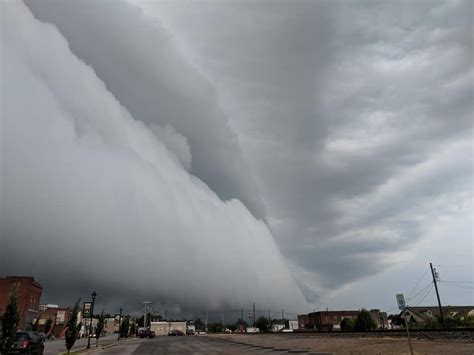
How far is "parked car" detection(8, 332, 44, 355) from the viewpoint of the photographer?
23922 millimetres

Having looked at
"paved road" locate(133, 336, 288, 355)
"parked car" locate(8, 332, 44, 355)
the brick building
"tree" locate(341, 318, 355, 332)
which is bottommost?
"paved road" locate(133, 336, 288, 355)

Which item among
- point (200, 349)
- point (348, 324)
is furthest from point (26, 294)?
point (348, 324)

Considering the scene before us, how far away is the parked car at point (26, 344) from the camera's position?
78.5ft

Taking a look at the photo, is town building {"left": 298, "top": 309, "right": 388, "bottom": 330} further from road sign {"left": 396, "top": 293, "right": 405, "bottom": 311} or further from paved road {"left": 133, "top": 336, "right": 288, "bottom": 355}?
road sign {"left": 396, "top": 293, "right": 405, "bottom": 311}

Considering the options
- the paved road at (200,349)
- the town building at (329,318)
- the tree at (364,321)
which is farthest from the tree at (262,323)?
the paved road at (200,349)

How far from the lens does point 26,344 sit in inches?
957

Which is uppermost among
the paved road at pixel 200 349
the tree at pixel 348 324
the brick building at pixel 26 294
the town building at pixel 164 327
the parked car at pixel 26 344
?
the brick building at pixel 26 294

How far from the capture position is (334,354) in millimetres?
27141

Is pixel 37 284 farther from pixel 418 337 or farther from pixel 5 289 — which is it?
pixel 418 337

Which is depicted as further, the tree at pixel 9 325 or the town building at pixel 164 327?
the town building at pixel 164 327

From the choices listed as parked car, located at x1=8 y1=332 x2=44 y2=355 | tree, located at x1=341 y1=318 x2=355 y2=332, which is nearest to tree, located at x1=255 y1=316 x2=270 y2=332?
tree, located at x1=341 y1=318 x2=355 y2=332

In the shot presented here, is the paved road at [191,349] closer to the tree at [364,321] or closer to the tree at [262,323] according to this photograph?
the tree at [364,321]

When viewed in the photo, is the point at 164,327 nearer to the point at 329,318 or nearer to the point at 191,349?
the point at 329,318

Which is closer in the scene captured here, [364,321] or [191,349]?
[191,349]
